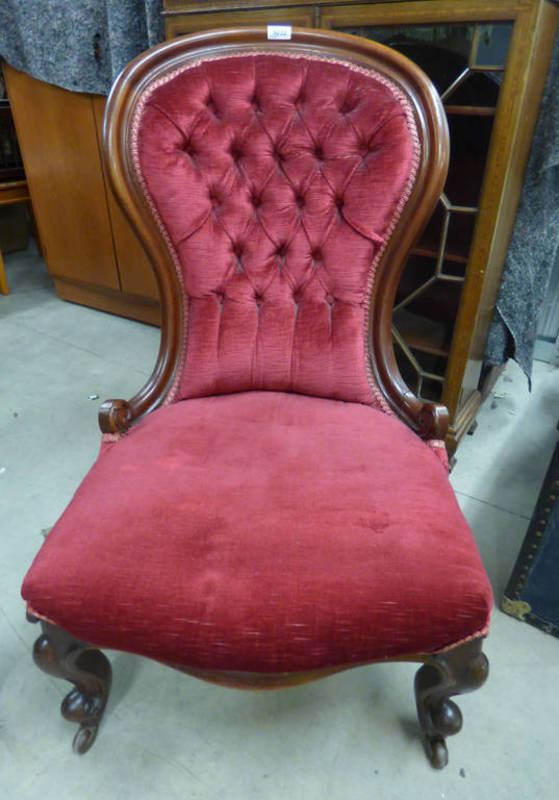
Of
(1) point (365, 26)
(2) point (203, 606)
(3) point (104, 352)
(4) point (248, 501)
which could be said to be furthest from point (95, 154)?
(2) point (203, 606)

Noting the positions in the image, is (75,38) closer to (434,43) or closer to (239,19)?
(239,19)

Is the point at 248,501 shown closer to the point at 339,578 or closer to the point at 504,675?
the point at 339,578

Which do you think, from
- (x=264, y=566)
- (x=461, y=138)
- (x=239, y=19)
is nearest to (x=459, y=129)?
(x=461, y=138)

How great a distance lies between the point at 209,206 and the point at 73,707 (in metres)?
0.81

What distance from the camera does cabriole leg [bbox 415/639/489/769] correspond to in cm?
66

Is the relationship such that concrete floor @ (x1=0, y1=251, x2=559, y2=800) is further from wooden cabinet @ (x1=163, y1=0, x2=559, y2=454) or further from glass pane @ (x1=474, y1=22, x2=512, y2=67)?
glass pane @ (x1=474, y1=22, x2=512, y2=67)

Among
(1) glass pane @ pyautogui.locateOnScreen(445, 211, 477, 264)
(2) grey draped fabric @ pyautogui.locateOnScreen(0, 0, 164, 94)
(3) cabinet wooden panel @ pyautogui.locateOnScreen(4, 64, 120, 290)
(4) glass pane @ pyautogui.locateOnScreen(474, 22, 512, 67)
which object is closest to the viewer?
(4) glass pane @ pyautogui.locateOnScreen(474, 22, 512, 67)

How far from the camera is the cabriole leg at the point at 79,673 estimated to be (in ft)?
2.24

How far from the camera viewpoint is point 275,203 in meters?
0.93

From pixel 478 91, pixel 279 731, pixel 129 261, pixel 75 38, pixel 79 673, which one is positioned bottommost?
pixel 279 731

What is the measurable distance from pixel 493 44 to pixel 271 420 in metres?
0.84

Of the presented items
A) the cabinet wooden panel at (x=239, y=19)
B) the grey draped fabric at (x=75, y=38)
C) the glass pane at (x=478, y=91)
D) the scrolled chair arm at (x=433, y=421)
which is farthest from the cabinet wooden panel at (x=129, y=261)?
the scrolled chair arm at (x=433, y=421)

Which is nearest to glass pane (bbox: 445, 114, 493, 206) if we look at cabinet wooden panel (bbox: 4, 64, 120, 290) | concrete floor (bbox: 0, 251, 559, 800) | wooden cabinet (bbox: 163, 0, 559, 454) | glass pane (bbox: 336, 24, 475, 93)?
wooden cabinet (bbox: 163, 0, 559, 454)

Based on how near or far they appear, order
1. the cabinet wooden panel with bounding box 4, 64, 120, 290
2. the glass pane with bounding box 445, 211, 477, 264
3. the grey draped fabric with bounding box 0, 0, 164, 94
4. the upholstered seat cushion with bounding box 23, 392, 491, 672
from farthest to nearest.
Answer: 1. the cabinet wooden panel with bounding box 4, 64, 120, 290
2. the grey draped fabric with bounding box 0, 0, 164, 94
3. the glass pane with bounding box 445, 211, 477, 264
4. the upholstered seat cushion with bounding box 23, 392, 491, 672
